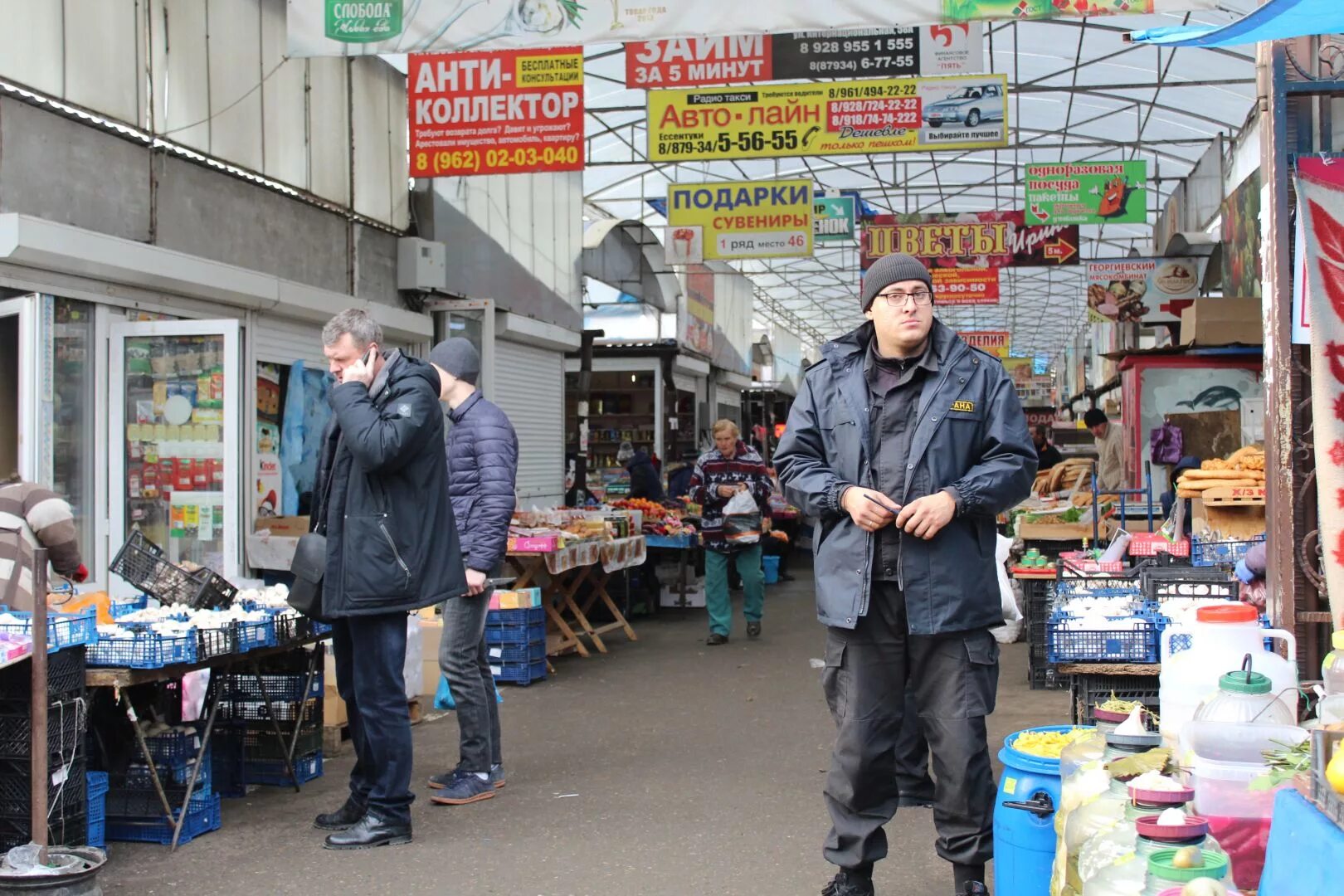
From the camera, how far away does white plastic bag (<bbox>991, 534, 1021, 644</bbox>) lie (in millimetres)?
5870

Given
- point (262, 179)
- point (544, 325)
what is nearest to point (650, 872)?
point (262, 179)

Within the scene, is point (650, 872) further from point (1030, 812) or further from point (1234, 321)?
point (1234, 321)

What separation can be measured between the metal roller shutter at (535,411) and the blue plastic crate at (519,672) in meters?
6.38

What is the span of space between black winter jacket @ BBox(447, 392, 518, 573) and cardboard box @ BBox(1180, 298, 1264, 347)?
8832mm

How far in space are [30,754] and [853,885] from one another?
3.18 meters

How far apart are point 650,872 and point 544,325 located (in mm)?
12494

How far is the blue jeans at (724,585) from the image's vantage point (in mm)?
11633

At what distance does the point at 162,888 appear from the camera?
518 cm

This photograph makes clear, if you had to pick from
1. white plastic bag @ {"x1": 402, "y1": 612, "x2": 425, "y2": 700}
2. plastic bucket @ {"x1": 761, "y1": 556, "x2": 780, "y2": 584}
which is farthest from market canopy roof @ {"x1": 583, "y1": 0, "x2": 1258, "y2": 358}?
white plastic bag @ {"x1": 402, "y1": 612, "x2": 425, "y2": 700}

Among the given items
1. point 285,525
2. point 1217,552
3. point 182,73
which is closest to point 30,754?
point 285,525

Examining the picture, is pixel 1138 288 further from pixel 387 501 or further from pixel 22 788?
pixel 22 788

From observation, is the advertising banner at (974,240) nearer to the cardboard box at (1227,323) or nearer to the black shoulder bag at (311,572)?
the cardboard box at (1227,323)

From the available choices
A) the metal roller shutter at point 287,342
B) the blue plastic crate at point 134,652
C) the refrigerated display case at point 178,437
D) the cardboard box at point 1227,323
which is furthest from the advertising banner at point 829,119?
the blue plastic crate at point 134,652

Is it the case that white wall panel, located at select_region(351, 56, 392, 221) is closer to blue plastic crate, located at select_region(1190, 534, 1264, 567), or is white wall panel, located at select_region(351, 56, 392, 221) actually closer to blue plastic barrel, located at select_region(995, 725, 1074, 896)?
blue plastic crate, located at select_region(1190, 534, 1264, 567)
